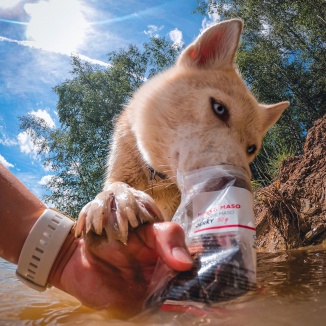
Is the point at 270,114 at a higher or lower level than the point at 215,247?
higher

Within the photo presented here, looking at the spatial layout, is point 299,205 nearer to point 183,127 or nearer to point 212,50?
point 212,50

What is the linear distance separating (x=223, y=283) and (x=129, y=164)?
232 centimetres

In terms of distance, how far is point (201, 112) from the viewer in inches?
109

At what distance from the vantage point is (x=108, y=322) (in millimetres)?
1326

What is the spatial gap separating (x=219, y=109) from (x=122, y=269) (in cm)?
165

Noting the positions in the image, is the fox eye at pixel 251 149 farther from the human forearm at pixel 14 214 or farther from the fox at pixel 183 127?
the human forearm at pixel 14 214

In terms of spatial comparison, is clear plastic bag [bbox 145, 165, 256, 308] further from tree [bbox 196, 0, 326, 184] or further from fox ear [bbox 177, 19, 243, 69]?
tree [bbox 196, 0, 326, 184]

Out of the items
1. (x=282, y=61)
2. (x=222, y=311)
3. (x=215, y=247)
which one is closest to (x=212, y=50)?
(x=215, y=247)

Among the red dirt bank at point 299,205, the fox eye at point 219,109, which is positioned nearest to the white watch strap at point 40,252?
the fox eye at point 219,109

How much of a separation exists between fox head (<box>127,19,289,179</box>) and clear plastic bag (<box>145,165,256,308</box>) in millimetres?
417

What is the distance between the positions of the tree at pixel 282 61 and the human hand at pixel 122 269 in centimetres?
2345

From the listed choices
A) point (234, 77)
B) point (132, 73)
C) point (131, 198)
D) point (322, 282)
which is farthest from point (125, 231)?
point (132, 73)

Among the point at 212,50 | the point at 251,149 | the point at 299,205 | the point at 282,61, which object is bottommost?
the point at 299,205

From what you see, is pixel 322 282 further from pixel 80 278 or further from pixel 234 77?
pixel 234 77
